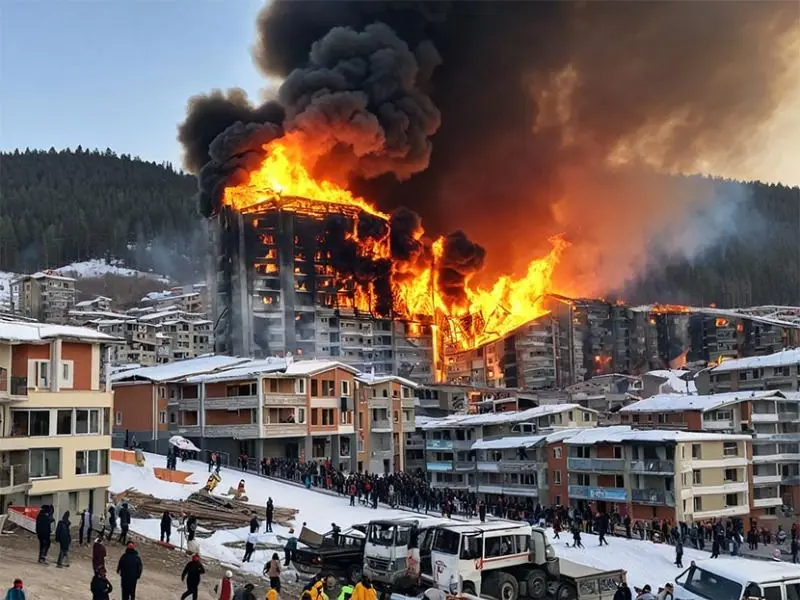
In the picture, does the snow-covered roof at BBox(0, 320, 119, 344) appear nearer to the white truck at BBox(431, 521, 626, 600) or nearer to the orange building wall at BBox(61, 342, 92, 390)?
the orange building wall at BBox(61, 342, 92, 390)

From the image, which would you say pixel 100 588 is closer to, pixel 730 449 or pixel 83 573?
pixel 83 573

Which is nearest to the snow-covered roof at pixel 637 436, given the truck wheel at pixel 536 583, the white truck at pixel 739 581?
the truck wheel at pixel 536 583

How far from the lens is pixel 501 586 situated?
25.3 metres

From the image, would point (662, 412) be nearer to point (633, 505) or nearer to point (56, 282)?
point (633, 505)

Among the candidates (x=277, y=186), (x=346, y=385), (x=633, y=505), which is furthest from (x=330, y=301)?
(x=633, y=505)

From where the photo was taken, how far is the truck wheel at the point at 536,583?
83.2ft

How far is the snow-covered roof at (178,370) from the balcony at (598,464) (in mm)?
28241

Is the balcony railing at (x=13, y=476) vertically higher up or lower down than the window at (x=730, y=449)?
higher up

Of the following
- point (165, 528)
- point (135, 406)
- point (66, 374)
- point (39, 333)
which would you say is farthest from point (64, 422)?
point (135, 406)

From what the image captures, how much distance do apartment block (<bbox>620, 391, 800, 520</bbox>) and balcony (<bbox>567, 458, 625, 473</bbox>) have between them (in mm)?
6646

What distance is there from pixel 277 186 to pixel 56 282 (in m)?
75.5

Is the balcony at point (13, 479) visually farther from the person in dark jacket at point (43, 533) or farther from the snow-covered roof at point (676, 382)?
the snow-covered roof at point (676, 382)

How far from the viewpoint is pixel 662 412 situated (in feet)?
248

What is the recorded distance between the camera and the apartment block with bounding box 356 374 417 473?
248 feet
